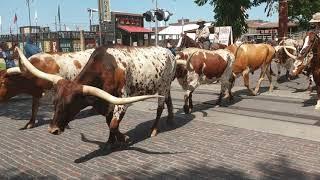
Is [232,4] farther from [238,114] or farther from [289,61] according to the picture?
[238,114]

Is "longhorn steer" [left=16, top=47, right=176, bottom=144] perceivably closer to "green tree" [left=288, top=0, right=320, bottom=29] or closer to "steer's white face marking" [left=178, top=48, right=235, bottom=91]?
"steer's white face marking" [left=178, top=48, right=235, bottom=91]

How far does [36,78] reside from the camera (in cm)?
900

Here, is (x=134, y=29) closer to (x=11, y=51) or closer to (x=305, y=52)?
(x=11, y=51)

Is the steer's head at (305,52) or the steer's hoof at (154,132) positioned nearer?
the steer's hoof at (154,132)

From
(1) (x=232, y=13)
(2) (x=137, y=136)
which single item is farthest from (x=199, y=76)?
(1) (x=232, y=13)

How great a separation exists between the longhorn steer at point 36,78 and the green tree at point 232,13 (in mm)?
16365

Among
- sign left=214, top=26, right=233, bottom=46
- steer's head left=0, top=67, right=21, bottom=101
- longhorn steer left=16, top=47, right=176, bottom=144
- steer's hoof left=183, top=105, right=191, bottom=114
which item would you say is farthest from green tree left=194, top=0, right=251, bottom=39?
steer's head left=0, top=67, right=21, bottom=101

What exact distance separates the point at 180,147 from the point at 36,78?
342 cm

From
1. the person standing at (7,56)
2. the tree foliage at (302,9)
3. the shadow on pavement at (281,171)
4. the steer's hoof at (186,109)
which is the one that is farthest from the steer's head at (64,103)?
the tree foliage at (302,9)

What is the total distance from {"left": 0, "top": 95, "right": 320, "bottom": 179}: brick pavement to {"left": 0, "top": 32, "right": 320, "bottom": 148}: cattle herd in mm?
492

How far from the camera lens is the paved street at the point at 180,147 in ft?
20.4

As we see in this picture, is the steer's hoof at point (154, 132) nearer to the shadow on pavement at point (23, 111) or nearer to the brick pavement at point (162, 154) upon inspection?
the brick pavement at point (162, 154)

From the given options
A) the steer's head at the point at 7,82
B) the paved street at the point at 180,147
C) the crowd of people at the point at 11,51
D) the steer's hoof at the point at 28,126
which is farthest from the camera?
the crowd of people at the point at 11,51

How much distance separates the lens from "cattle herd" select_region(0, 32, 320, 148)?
6.16m
